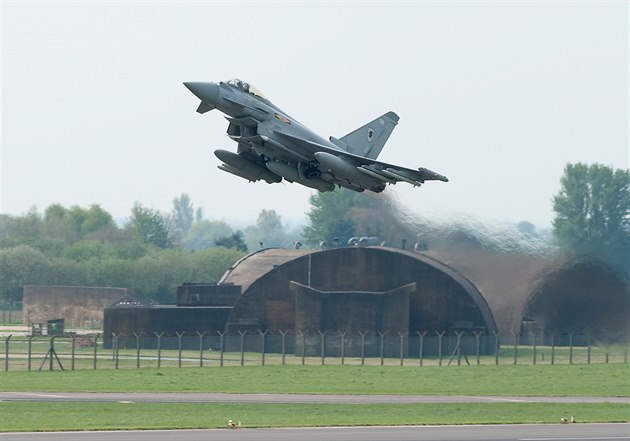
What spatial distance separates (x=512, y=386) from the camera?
65.8 meters

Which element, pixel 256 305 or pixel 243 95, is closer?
pixel 243 95

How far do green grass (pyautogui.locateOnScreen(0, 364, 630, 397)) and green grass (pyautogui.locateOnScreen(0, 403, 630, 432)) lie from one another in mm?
7259

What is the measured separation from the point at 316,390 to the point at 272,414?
11.8 metres

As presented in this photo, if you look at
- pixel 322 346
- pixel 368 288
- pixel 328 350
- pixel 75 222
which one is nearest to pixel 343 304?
pixel 368 288

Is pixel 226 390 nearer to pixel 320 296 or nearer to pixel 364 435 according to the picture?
pixel 364 435

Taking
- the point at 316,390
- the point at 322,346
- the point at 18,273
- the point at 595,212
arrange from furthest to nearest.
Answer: the point at 18,273 < the point at 595,212 < the point at 322,346 < the point at 316,390

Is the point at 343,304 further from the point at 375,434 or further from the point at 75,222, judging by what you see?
the point at 75,222

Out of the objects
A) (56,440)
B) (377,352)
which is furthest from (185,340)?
(56,440)

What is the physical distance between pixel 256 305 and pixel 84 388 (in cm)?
3250

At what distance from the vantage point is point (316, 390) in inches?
2459

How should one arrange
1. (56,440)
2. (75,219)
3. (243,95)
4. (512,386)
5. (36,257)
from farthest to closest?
1. (75,219)
2. (36,257)
3. (512,386)
4. (243,95)
5. (56,440)

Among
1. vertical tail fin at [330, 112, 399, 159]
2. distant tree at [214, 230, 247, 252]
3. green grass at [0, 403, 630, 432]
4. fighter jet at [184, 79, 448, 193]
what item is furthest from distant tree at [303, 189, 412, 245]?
distant tree at [214, 230, 247, 252]

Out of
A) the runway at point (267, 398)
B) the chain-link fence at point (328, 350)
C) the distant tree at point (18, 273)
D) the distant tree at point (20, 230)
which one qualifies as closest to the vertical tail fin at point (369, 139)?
the runway at point (267, 398)

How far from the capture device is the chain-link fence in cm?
7575
